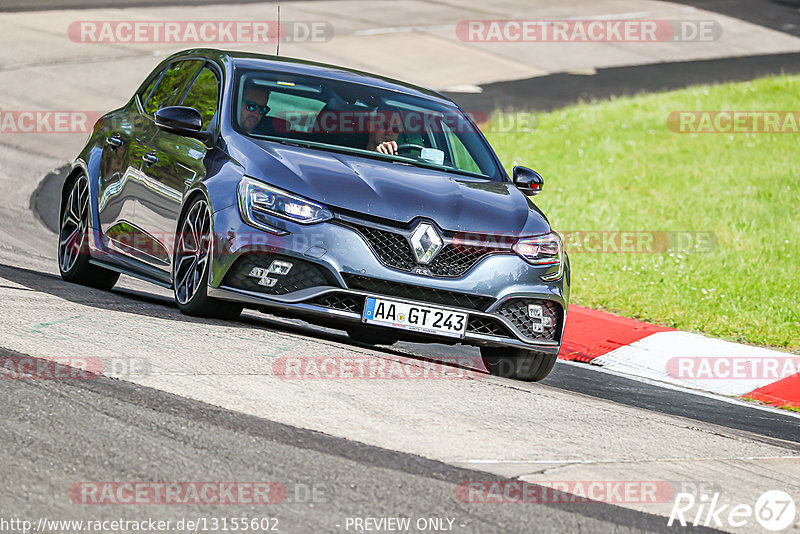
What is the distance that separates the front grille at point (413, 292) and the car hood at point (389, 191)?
36 cm

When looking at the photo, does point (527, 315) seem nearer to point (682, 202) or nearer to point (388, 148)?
point (388, 148)

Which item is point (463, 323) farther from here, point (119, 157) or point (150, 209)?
point (119, 157)

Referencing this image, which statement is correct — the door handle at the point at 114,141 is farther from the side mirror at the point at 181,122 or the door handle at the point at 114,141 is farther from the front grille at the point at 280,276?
the front grille at the point at 280,276

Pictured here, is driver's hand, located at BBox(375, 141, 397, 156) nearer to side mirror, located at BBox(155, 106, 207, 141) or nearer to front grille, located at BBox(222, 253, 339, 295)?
side mirror, located at BBox(155, 106, 207, 141)

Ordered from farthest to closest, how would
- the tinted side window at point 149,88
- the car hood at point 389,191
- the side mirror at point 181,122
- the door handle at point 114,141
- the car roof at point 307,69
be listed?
the tinted side window at point 149,88
the door handle at point 114,141
the car roof at point 307,69
the side mirror at point 181,122
the car hood at point 389,191

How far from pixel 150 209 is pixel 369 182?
5.69ft

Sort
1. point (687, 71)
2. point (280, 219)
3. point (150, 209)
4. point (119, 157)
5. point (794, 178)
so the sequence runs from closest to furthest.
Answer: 1. point (280, 219)
2. point (150, 209)
3. point (119, 157)
4. point (794, 178)
5. point (687, 71)

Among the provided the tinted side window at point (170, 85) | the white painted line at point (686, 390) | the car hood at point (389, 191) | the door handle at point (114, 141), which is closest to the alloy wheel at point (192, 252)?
the car hood at point (389, 191)

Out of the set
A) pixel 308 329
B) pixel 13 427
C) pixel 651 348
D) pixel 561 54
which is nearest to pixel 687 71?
pixel 561 54

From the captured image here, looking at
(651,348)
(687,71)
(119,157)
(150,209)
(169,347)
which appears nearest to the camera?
(169,347)

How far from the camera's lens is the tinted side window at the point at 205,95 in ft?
27.0

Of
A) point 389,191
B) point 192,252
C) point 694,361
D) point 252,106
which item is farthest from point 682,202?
point 192,252

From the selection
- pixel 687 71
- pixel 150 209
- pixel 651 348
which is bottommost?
pixel 651 348

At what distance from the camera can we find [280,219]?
23.1 feet
